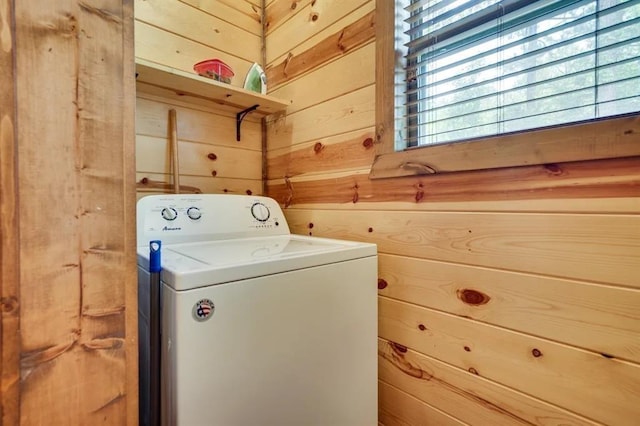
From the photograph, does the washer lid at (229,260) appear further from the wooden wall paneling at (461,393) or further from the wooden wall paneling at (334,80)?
the wooden wall paneling at (334,80)

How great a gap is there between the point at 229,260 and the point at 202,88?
0.88 meters

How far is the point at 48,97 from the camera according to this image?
52cm

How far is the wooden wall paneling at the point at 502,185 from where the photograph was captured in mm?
724

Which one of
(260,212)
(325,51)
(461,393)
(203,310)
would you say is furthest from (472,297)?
(325,51)

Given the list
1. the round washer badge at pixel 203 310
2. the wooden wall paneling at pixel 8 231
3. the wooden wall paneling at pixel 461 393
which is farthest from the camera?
the wooden wall paneling at pixel 461 393

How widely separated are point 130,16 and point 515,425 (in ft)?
4.30

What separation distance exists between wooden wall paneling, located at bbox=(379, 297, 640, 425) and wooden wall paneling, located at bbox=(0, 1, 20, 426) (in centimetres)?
100

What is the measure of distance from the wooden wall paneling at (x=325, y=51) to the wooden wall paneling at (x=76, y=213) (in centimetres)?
88

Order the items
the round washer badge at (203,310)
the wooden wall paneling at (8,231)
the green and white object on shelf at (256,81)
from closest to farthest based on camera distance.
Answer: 1. the wooden wall paneling at (8,231)
2. the round washer badge at (203,310)
3. the green and white object on shelf at (256,81)

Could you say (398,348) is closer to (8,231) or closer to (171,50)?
(8,231)

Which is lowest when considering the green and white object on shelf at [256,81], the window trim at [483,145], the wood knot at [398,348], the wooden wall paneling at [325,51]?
the wood knot at [398,348]

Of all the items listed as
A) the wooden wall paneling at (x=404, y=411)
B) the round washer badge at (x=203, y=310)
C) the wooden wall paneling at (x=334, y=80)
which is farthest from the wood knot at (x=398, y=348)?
the wooden wall paneling at (x=334, y=80)

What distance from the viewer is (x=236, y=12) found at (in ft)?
5.49

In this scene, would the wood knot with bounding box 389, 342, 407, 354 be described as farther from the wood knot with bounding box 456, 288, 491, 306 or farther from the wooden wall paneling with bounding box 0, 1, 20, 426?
the wooden wall paneling with bounding box 0, 1, 20, 426
